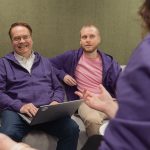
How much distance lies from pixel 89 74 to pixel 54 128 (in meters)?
0.71

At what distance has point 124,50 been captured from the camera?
12.5 ft

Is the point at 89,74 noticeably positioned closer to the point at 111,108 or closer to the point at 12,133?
the point at 12,133

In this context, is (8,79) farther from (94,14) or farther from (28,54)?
(94,14)

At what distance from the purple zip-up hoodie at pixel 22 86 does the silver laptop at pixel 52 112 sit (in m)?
0.17

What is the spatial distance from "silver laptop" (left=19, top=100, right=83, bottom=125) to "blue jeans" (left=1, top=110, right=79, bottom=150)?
0.05m

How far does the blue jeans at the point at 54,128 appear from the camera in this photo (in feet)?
7.72

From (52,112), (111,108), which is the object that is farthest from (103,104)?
(52,112)

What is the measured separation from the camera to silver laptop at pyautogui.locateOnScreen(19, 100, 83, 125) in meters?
2.18

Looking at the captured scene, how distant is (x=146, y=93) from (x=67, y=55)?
2.31m

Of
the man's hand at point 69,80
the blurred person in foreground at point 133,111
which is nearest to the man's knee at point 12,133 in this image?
the man's hand at point 69,80

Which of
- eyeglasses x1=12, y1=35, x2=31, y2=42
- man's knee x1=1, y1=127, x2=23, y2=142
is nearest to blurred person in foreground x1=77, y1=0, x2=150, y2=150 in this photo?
man's knee x1=1, y1=127, x2=23, y2=142

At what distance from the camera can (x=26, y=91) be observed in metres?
2.58

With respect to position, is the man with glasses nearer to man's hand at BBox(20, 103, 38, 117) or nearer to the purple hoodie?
man's hand at BBox(20, 103, 38, 117)

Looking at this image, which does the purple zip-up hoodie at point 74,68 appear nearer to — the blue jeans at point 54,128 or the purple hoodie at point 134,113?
the blue jeans at point 54,128
